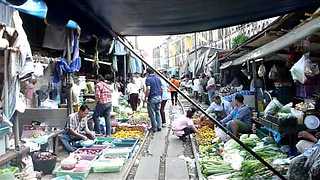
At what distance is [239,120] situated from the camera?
11.5 meters

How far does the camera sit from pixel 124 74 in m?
25.1

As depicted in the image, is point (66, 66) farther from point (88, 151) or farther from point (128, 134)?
point (128, 134)

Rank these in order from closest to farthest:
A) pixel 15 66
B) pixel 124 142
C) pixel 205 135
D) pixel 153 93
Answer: pixel 15 66, pixel 124 142, pixel 205 135, pixel 153 93

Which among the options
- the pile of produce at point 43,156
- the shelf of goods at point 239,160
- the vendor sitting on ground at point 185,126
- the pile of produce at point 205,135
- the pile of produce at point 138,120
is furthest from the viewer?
the pile of produce at point 138,120

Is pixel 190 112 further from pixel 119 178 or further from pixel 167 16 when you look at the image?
pixel 167 16

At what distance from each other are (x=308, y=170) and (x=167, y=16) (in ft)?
8.80

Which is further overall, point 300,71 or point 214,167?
point 214,167

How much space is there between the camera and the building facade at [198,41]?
2244 centimetres

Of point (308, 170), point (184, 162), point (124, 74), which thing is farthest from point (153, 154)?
point (124, 74)

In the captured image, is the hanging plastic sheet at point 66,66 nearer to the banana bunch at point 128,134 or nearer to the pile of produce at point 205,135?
the banana bunch at point 128,134

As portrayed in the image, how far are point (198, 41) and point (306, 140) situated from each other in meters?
49.7

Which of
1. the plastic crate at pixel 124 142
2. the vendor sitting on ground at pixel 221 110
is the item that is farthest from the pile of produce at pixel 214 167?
the vendor sitting on ground at pixel 221 110

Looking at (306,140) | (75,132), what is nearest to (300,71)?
(306,140)

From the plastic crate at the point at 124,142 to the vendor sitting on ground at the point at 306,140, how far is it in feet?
16.0
